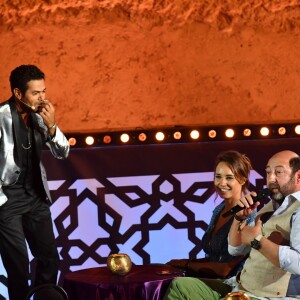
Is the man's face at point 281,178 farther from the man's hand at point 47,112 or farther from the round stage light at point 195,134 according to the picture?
the round stage light at point 195,134

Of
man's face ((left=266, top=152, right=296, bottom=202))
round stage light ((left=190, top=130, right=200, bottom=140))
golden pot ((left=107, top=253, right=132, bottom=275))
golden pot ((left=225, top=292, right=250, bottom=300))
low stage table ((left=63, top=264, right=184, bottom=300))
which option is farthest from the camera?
round stage light ((left=190, top=130, right=200, bottom=140))

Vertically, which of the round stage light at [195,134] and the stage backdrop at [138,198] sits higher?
the round stage light at [195,134]

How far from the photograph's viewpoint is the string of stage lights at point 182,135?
5.69 meters

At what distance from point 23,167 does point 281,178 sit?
1530mm

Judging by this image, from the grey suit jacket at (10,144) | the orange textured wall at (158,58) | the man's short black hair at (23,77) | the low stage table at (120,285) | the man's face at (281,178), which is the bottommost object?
the low stage table at (120,285)

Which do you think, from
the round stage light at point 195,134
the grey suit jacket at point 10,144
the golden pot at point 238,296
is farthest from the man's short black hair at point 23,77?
the golden pot at point 238,296

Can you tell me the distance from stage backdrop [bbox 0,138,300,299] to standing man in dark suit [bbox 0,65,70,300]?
36.4 inches

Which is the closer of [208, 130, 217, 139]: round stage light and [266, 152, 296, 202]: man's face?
[266, 152, 296, 202]: man's face

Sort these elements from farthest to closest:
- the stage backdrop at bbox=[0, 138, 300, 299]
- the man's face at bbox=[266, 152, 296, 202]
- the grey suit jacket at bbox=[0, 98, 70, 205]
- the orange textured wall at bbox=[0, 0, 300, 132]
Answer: the orange textured wall at bbox=[0, 0, 300, 132] → the stage backdrop at bbox=[0, 138, 300, 299] → the grey suit jacket at bbox=[0, 98, 70, 205] → the man's face at bbox=[266, 152, 296, 202]

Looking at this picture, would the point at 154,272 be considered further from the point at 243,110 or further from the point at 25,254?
the point at 243,110

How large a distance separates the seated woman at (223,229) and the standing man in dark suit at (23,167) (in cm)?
83

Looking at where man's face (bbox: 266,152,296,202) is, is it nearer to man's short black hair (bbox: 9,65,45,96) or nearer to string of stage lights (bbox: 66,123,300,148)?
man's short black hair (bbox: 9,65,45,96)

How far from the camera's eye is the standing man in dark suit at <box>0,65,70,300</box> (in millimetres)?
4578

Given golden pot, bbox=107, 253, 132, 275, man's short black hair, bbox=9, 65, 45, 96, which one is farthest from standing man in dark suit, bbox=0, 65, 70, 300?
golden pot, bbox=107, 253, 132, 275
